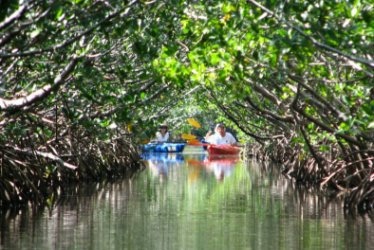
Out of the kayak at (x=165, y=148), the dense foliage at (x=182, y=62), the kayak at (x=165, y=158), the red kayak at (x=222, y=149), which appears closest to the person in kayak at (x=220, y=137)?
the red kayak at (x=222, y=149)

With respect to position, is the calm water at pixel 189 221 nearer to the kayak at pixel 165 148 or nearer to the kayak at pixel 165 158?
the kayak at pixel 165 158

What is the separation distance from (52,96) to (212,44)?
92.9 inches

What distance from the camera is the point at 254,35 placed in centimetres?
1069

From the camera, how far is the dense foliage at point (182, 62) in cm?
877

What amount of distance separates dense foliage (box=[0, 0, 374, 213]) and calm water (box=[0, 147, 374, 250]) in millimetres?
947

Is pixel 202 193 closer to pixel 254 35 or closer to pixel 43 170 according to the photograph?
pixel 43 170

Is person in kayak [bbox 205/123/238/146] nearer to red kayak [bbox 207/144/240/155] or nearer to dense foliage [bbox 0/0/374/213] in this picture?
red kayak [bbox 207/144/240/155]

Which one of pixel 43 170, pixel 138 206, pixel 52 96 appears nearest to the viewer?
pixel 52 96

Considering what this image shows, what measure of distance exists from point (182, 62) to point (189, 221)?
2.10 meters

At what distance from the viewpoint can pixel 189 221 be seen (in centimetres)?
1259

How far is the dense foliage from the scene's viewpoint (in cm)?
877

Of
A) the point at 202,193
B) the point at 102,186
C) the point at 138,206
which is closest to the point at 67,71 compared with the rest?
the point at 138,206

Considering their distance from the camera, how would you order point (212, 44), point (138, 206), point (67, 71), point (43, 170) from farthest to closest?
1. point (43, 170)
2. point (138, 206)
3. point (212, 44)
4. point (67, 71)

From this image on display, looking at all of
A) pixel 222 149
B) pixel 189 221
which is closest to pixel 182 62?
pixel 189 221
